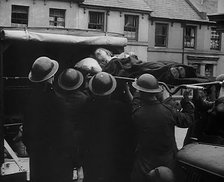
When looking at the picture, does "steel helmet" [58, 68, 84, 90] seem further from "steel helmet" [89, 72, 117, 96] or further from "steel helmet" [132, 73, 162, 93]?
"steel helmet" [132, 73, 162, 93]

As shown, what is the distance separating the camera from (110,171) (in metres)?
5.45

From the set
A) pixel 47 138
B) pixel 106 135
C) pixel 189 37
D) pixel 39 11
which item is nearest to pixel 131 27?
pixel 189 37

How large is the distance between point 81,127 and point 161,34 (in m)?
26.9

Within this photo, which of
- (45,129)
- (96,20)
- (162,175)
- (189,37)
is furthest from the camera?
(189,37)

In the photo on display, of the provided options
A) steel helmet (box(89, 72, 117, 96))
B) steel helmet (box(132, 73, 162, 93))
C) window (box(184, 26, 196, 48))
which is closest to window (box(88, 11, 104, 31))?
window (box(184, 26, 196, 48))

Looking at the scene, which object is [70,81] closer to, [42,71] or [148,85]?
[42,71]

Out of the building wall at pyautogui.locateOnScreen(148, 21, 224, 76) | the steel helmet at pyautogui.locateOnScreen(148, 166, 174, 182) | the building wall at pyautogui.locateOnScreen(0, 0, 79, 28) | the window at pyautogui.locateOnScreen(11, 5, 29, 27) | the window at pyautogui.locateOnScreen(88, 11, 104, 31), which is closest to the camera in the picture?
the steel helmet at pyautogui.locateOnScreen(148, 166, 174, 182)

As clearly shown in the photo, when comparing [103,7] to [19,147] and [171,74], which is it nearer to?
[19,147]

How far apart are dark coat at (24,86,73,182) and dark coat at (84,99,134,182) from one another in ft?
0.88

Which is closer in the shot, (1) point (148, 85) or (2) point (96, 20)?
(1) point (148, 85)

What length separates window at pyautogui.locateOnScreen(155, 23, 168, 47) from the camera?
31.6m

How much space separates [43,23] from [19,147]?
20283 millimetres

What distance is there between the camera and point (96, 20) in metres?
29.0

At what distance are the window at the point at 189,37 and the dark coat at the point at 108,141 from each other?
2792 cm
